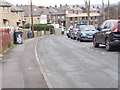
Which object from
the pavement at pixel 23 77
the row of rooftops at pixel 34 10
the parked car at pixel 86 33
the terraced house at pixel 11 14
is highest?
the row of rooftops at pixel 34 10

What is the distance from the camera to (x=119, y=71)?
11281mm

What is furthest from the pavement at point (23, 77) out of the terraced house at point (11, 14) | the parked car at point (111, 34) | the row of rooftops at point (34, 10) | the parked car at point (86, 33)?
the row of rooftops at point (34, 10)

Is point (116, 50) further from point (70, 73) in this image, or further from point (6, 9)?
point (6, 9)

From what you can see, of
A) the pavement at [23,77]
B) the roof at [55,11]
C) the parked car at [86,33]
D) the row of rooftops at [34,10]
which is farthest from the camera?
the roof at [55,11]

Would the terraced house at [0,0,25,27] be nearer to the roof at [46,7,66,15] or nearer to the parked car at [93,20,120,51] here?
the parked car at [93,20,120,51]

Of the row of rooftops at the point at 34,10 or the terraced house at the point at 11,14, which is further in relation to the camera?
A: the row of rooftops at the point at 34,10

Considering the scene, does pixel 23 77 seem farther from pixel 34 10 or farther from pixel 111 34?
pixel 34 10

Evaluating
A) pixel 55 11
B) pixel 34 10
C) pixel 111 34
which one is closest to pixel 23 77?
pixel 111 34

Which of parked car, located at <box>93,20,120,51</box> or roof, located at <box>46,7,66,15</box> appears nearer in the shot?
parked car, located at <box>93,20,120,51</box>

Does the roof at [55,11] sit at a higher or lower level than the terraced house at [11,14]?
higher

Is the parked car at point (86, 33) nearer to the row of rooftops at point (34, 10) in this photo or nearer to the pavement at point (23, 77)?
the pavement at point (23, 77)

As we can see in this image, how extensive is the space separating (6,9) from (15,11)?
12126 millimetres

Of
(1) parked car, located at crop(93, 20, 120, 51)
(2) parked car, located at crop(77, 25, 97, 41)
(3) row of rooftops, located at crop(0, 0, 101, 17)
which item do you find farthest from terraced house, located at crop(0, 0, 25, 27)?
(1) parked car, located at crop(93, 20, 120, 51)

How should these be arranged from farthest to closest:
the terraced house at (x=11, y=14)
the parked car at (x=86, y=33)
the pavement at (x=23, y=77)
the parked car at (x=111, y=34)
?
the terraced house at (x=11, y=14) → the parked car at (x=86, y=33) → the parked car at (x=111, y=34) → the pavement at (x=23, y=77)
